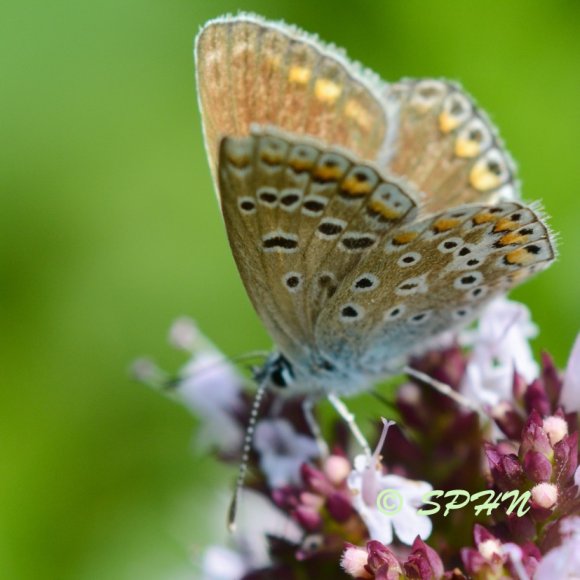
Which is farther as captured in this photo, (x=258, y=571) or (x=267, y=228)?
(x=258, y=571)

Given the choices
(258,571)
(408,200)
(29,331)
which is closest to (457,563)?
(258,571)

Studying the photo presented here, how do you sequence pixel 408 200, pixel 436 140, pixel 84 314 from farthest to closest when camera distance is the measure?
pixel 84 314 → pixel 436 140 → pixel 408 200

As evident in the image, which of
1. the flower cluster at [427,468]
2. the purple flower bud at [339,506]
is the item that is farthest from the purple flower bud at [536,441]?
the purple flower bud at [339,506]

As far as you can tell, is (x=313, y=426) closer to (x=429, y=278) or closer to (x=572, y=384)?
(x=429, y=278)

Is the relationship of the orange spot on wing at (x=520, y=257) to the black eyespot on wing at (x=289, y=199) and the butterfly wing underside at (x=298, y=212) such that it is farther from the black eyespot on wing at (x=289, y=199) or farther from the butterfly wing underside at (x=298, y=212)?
the black eyespot on wing at (x=289, y=199)

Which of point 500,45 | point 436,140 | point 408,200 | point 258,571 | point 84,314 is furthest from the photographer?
point 84,314

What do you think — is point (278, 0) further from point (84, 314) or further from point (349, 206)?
point (349, 206)

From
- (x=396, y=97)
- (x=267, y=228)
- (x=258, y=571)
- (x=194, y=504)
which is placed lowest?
(x=194, y=504)
